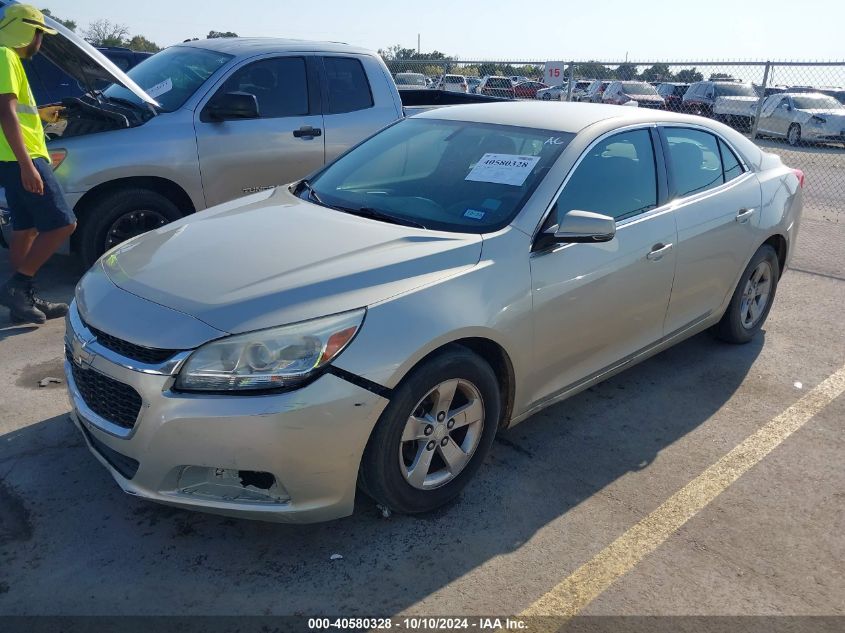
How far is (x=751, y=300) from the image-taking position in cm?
518

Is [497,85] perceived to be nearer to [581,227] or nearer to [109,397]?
[581,227]

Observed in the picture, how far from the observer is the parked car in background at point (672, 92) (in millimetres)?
24347

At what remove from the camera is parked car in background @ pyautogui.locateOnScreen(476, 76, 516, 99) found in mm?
24719

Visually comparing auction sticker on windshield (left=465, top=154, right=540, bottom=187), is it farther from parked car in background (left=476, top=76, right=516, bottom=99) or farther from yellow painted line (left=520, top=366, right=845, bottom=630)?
parked car in background (left=476, top=76, right=516, bottom=99)

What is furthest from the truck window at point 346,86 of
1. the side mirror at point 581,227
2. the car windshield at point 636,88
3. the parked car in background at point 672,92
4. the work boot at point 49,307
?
the car windshield at point 636,88

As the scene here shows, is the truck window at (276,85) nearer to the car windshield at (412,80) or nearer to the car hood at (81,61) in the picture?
the car hood at (81,61)

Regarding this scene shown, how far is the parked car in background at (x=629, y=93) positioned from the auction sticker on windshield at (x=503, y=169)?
2316 cm

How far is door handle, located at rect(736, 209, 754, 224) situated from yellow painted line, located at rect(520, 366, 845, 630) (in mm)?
1144

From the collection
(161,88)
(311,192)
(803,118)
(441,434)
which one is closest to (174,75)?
(161,88)

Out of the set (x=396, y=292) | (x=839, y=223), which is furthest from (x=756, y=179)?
(x=839, y=223)

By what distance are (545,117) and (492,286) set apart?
4.56ft

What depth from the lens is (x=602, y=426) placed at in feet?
13.4

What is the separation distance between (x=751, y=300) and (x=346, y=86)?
12.9 ft

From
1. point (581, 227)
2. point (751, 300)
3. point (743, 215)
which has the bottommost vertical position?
point (751, 300)
